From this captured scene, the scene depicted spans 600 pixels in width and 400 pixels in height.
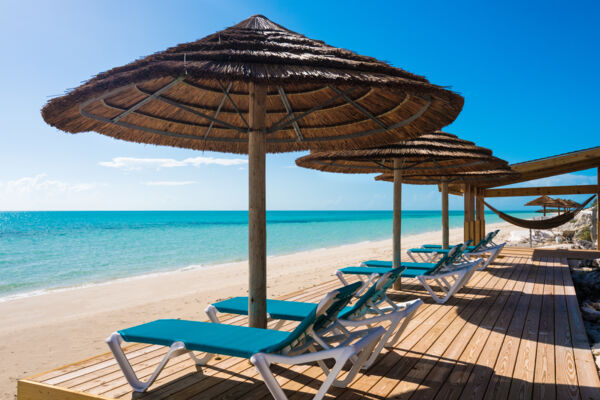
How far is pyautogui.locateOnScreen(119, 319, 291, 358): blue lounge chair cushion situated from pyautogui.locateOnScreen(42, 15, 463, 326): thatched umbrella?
1.76 feet

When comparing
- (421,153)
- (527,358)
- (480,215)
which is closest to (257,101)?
(421,153)

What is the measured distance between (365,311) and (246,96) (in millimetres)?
2442

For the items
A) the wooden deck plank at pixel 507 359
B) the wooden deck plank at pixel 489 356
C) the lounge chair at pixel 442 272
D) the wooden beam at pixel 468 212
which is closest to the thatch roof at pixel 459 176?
the wooden beam at pixel 468 212

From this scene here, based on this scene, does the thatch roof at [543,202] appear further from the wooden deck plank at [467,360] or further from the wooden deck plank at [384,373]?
the wooden deck plank at [384,373]

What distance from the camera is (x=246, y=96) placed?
405 cm

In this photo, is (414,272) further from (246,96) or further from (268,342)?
(268,342)

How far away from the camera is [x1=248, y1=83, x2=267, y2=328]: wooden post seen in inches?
121

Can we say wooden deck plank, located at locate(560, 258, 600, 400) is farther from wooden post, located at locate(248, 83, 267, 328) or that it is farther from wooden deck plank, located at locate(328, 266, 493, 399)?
wooden post, located at locate(248, 83, 267, 328)

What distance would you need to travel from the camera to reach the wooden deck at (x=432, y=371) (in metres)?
→ 2.44

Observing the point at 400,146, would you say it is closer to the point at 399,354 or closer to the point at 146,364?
the point at 399,354

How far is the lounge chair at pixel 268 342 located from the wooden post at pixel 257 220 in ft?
1.46

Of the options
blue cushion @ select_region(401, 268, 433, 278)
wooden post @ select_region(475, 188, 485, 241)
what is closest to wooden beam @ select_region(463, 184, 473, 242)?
wooden post @ select_region(475, 188, 485, 241)

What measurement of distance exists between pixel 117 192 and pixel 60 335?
106 m

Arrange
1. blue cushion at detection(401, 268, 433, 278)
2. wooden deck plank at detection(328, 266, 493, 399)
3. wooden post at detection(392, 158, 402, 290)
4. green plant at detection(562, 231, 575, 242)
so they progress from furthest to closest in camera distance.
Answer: green plant at detection(562, 231, 575, 242), wooden post at detection(392, 158, 402, 290), blue cushion at detection(401, 268, 433, 278), wooden deck plank at detection(328, 266, 493, 399)
